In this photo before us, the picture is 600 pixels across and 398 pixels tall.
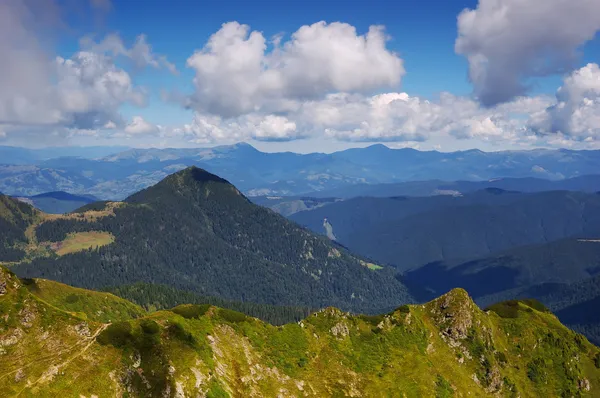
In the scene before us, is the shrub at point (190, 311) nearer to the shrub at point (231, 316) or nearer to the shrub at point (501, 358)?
the shrub at point (231, 316)

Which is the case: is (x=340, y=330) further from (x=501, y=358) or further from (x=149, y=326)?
(x=501, y=358)

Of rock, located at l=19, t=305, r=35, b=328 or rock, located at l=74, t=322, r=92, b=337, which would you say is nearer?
rock, located at l=19, t=305, r=35, b=328

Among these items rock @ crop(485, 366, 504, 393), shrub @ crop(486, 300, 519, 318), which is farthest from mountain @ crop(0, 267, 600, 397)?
shrub @ crop(486, 300, 519, 318)

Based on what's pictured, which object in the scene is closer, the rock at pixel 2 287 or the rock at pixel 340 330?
the rock at pixel 2 287

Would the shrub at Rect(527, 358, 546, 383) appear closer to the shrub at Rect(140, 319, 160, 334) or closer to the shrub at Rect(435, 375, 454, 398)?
the shrub at Rect(435, 375, 454, 398)

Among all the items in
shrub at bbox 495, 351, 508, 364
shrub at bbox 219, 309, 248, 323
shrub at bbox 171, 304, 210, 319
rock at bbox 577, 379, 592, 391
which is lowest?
rock at bbox 577, 379, 592, 391

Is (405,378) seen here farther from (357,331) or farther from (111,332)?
(111,332)

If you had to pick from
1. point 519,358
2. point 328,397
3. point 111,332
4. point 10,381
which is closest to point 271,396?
point 328,397

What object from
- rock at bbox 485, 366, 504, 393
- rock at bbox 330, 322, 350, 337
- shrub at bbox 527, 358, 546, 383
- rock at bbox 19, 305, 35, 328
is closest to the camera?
rock at bbox 19, 305, 35, 328

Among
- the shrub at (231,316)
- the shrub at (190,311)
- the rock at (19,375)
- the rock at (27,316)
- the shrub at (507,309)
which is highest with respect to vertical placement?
the rock at (27,316)

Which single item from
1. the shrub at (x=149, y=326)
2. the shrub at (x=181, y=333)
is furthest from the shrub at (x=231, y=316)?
the shrub at (x=149, y=326)
